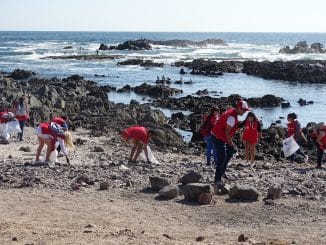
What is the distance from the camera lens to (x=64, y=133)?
13.9 metres

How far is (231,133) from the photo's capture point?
11672mm

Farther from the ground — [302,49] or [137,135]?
[302,49]

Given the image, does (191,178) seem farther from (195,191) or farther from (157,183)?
(195,191)

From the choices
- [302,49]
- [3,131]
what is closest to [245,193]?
[3,131]

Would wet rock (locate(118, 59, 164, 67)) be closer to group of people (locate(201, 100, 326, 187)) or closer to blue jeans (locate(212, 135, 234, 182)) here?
group of people (locate(201, 100, 326, 187))

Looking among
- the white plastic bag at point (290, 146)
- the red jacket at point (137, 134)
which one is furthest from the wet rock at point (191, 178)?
the white plastic bag at point (290, 146)

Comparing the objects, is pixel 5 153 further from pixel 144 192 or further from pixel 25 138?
pixel 144 192

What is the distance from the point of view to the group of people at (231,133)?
11.6 meters

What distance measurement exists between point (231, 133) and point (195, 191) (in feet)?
5.06

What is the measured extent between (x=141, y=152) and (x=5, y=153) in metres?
3.65

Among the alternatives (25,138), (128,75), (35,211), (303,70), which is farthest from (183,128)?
(303,70)

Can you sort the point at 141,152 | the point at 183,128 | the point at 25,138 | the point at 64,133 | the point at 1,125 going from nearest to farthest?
the point at 64,133
the point at 141,152
the point at 1,125
the point at 25,138
the point at 183,128

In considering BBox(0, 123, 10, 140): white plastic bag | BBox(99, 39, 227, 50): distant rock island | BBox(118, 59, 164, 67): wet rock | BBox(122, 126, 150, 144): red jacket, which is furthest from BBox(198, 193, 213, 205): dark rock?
BBox(99, 39, 227, 50): distant rock island

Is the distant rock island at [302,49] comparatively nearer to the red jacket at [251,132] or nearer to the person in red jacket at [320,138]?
the red jacket at [251,132]
